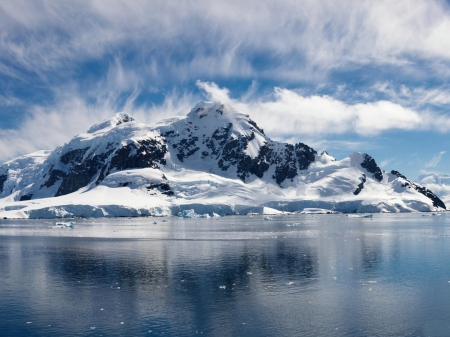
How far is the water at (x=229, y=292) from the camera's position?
2458 cm

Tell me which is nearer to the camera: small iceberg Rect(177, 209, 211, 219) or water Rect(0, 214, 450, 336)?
water Rect(0, 214, 450, 336)

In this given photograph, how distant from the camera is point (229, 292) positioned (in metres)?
32.2

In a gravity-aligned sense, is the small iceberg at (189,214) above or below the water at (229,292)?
above

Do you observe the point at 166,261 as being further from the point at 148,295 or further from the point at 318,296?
the point at 318,296

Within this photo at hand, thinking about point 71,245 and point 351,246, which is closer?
point 351,246

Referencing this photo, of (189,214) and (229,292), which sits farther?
(189,214)

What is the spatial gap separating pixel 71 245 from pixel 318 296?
4534cm

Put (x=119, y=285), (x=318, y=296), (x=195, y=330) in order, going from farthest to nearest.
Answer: (x=119, y=285)
(x=318, y=296)
(x=195, y=330)

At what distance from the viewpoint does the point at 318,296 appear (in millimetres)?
30828

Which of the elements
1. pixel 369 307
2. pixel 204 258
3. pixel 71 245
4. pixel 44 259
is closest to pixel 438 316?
pixel 369 307

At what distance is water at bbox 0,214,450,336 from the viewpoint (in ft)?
80.6

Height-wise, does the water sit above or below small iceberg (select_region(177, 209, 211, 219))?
below

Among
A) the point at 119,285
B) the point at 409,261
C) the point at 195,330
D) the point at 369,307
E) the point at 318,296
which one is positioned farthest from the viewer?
the point at 409,261

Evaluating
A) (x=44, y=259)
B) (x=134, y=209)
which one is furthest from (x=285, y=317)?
(x=134, y=209)
